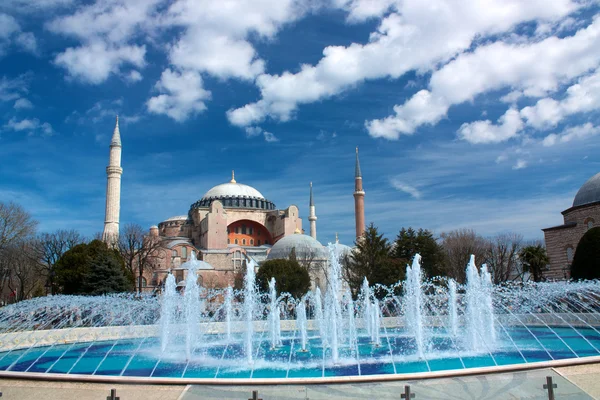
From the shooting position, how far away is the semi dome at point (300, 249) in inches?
1465

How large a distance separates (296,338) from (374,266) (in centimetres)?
1158

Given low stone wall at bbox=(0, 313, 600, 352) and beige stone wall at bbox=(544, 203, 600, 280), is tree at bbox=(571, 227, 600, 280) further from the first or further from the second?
beige stone wall at bbox=(544, 203, 600, 280)

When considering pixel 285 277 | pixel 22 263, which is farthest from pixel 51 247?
pixel 285 277

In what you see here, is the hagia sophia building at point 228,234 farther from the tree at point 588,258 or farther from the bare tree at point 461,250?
the tree at point 588,258

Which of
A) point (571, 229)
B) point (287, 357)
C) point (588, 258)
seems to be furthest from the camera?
point (571, 229)

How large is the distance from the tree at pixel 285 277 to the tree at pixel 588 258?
1373cm

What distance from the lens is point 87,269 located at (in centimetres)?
2267

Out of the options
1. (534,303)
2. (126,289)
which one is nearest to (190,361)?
(534,303)

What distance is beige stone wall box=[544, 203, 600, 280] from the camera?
26984mm

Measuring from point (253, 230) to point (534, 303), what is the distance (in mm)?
33600

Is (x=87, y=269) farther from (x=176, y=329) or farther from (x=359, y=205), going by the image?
(x=359, y=205)

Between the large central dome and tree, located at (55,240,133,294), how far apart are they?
23532 mm

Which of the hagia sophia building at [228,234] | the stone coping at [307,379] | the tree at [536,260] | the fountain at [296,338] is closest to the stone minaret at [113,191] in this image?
the hagia sophia building at [228,234]

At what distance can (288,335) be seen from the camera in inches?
593
